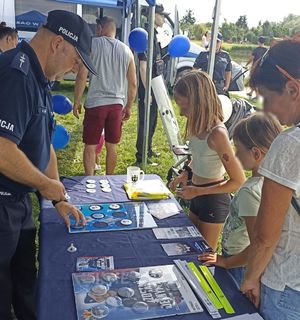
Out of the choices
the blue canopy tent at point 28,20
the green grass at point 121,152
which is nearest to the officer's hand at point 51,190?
the green grass at point 121,152

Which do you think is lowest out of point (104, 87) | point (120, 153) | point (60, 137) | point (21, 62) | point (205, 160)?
point (120, 153)

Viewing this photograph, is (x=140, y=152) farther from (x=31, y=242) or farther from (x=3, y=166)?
(x=3, y=166)

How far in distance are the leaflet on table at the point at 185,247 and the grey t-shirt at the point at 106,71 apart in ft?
7.72

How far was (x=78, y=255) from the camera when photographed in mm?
1489

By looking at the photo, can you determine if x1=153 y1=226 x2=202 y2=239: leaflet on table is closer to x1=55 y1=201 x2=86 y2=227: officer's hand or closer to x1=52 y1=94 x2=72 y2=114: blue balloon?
x1=55 y1=201 x2=86 y2=227: officer's hand

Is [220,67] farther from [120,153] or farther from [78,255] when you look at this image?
[78,255]

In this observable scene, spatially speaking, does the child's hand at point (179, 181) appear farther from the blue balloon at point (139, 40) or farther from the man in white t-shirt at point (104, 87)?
the blue balloon at point (139, 40)

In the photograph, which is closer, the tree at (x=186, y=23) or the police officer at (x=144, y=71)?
the police officer at (x=144, y=71)

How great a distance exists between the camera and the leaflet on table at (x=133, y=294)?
3.81 feet

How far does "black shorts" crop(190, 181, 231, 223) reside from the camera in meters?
2.08

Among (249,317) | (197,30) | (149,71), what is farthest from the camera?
(197,30)

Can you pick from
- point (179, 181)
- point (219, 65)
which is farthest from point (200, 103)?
point (219, 65)

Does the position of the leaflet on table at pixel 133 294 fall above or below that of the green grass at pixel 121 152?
above

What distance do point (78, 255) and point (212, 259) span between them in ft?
1.64
